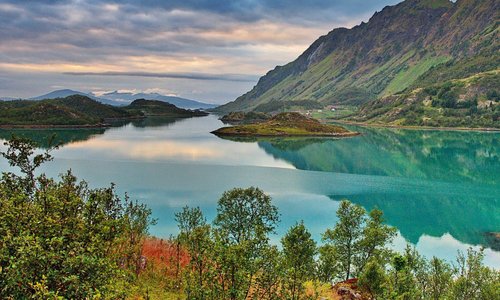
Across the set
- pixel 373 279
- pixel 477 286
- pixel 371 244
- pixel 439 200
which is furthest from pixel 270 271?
pixel 439 200

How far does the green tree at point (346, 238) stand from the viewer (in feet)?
196

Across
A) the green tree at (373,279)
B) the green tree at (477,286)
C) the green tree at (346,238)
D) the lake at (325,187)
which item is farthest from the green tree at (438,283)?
the lake at (325,187)

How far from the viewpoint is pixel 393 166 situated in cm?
18838

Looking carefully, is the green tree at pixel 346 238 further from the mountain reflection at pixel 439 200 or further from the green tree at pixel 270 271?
the green tree at pixel 270 271

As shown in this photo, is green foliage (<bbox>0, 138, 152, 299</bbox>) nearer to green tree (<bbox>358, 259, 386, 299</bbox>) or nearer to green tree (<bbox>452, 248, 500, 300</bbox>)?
green tree (<bbox>358, 259, 386, 299</bbox>)

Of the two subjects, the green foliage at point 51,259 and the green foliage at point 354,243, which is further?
the green foliage at point 354,243

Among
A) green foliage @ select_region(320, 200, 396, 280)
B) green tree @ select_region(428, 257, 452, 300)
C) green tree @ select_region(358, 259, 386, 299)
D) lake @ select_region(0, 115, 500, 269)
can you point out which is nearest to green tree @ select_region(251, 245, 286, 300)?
green tree @ select_region(358, 259, 386, 299)

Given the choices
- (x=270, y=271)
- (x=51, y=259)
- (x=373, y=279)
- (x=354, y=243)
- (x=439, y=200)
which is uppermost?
(x=51, y=259)

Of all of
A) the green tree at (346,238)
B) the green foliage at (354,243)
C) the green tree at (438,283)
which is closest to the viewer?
the green tree at (438,283)

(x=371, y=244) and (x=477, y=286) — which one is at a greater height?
(x=371, y=244)

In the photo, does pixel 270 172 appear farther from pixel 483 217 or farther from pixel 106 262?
pixel 106 262

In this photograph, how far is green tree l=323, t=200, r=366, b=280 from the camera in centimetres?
5981

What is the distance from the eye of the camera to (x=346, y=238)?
203ft

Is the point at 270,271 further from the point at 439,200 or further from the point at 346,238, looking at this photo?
the point at 439,200
